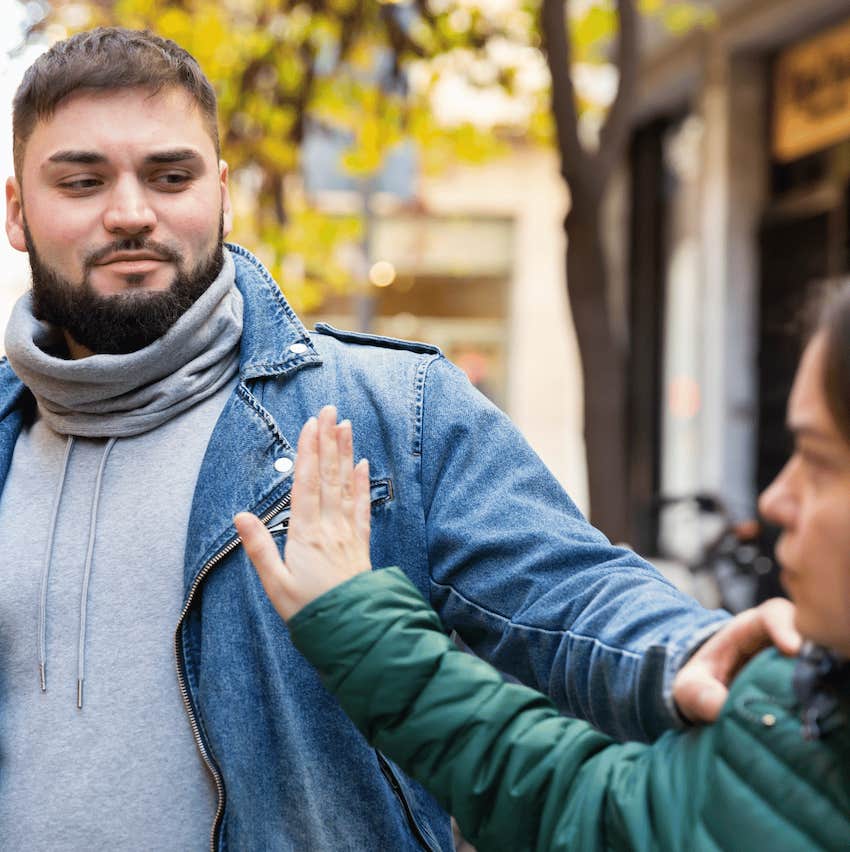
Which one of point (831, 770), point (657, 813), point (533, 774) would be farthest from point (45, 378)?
point (831, 770)

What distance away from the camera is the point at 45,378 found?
2422 millimetres

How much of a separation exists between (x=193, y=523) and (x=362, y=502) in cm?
42

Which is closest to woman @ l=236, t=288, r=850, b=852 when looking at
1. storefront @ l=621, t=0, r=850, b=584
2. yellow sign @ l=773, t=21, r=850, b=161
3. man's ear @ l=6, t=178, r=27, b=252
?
man's ear @ l=6, t=178, r=27, b=252

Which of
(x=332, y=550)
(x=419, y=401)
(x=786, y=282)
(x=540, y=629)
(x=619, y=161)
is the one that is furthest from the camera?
(x=619, y=161)

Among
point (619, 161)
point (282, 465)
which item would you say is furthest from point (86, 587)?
point (619, 161)

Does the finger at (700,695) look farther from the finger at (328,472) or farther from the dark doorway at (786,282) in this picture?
the dark doorway at (786,282)

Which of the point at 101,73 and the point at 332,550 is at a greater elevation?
the point at 101,73

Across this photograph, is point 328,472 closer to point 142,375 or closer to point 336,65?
point 142,375

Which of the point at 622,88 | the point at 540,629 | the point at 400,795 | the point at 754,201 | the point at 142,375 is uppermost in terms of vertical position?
the point at 622,88

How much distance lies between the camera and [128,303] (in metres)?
2.40

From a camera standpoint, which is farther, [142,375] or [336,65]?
[336,65]

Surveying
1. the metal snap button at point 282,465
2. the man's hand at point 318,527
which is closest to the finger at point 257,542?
the man's hand at point 318,527

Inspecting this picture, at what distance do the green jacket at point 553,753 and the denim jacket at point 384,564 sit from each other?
0.95ft

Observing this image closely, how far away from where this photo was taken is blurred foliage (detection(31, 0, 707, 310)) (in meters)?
7.71
